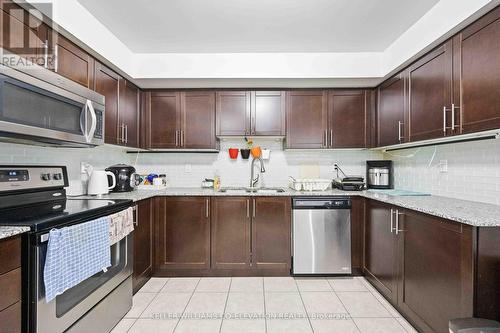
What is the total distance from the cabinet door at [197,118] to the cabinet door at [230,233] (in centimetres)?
75

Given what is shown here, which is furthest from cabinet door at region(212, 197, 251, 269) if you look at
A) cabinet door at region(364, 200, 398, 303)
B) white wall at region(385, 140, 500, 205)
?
white wall at region(385, 140, 500, 205)

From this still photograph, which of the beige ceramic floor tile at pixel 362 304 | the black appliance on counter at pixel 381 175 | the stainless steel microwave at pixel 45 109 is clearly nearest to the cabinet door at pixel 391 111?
the black appliance on counter at pixel 381 175

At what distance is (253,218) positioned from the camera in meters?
2.72

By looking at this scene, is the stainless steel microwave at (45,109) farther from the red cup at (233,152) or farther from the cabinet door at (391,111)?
the cabinet door at (391,111)

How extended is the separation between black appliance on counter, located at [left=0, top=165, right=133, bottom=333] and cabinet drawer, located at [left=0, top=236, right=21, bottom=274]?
3cm

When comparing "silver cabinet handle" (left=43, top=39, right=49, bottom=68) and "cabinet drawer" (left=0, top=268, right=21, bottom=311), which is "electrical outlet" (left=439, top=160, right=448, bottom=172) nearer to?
"cabinet drawer" (left=0, top=268, right=21, bottom=311)

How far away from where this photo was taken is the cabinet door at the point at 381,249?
2.13 m

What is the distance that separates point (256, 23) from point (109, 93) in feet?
4.92

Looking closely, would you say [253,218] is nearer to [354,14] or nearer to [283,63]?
[283,63]

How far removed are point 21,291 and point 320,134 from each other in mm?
2820

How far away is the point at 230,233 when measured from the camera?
107 inches

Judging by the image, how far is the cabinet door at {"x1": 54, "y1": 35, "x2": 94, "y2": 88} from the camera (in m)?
1.79

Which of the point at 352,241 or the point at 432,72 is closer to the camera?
the point at 432,72

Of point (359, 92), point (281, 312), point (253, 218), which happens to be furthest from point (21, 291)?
point (359, 92)
